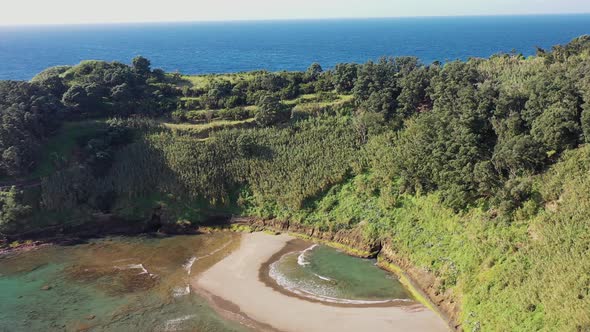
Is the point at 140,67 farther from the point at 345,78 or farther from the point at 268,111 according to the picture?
→ the point at 345,78

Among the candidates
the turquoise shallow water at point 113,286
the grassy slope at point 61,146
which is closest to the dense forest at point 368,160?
the grassy slope at point 61,146

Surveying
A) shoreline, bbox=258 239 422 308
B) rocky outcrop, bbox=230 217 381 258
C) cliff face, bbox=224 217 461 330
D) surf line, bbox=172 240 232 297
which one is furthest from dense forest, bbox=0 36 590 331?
surf line, bbox=172 240 232 297

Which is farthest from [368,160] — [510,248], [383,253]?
[510,248]

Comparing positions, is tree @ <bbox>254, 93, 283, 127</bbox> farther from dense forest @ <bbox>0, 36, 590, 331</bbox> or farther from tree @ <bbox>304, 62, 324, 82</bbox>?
tree @ <bbox>304, 62, 324, 82</bbox>

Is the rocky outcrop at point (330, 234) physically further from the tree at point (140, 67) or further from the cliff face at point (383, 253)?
the tree at point (140, 67)

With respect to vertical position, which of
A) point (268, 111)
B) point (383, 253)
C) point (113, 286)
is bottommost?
point (113, 286)

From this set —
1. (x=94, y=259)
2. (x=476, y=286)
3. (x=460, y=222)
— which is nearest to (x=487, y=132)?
(x=460, y=222)
